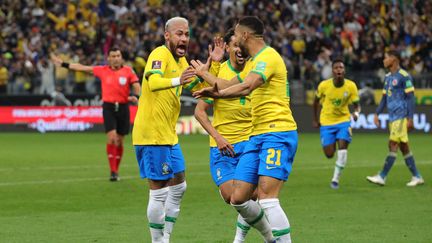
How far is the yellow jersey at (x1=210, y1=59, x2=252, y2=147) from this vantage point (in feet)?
36.0

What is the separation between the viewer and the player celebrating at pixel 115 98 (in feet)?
62.7

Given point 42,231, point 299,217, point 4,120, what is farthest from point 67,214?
point 4,120

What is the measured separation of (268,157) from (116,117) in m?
10.4

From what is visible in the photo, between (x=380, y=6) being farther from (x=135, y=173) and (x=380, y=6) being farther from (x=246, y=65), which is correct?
(x=246, y=65)

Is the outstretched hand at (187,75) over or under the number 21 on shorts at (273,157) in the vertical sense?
over

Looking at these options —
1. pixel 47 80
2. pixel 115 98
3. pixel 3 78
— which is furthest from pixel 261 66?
pixel 3 78

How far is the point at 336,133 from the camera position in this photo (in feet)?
60.4

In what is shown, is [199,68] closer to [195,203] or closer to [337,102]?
[195,203]

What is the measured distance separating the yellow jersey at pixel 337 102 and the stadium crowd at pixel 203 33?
15916 mm

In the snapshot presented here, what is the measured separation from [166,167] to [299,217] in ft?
10.7

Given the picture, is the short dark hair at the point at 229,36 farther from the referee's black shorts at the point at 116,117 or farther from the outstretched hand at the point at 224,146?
the referee's black shorts at the point at 116,117

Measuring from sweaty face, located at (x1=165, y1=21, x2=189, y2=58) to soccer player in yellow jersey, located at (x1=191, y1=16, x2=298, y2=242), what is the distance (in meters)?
0.81

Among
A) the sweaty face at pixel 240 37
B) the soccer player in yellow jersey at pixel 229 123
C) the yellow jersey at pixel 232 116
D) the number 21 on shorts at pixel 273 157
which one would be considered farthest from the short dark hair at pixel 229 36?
the number 21 on shorts at pixel 273 157

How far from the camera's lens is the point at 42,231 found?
11945 millimetres
